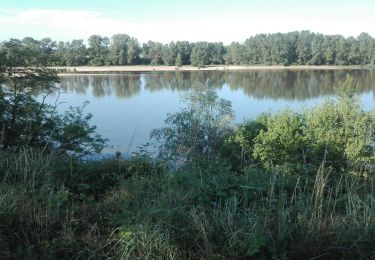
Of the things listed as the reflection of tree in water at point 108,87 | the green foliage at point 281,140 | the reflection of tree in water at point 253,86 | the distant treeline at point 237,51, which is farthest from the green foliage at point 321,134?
the distant treeline at point 237,51

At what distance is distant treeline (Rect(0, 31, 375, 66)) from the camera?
404 feet

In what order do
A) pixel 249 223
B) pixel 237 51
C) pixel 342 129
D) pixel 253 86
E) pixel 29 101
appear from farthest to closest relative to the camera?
pixel 237 51 < pixel 253 86 < pixel 342 129 < pixel 29 101 < pixel 249 223

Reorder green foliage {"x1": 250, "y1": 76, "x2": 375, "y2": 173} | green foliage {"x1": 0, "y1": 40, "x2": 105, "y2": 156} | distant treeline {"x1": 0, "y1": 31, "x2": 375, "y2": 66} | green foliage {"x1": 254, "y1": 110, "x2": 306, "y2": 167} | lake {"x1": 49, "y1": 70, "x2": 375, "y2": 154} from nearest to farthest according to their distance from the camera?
green foliage {"x1": 0, "y1": 40, "x2": 105, "y2": 156} < green foliage {"x1": 254, "y1": 110, "x2": 306, "y2": 167} < green foliage {"x1": 250, "y1": 76, "x2": 375, "y2": 173} < lake {"x1": 49, "y1": 70, "x2": 375, "y2": 154} < distant treeline {"x1": 0, "y1": 31, "x2": 375, "y2": 66}

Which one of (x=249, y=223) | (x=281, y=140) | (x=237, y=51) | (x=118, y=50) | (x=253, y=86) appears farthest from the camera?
(x=237, y=51)

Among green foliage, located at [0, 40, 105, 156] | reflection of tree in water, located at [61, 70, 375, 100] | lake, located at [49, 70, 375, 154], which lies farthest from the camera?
reflection of tree in water, located at [61, 70, 375, 100]

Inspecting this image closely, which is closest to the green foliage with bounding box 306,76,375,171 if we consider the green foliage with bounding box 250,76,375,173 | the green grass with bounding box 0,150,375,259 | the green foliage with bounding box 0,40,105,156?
the green foliage with bounding box 250,76,375,173

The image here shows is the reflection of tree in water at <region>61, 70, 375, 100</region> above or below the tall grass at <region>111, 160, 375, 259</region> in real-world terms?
below

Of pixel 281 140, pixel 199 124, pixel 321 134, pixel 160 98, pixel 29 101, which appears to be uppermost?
pixel 29 101

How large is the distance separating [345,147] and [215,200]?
86.3 ft

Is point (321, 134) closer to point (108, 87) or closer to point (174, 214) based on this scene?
point (174, 214)

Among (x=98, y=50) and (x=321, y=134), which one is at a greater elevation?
(x=98, y=50)

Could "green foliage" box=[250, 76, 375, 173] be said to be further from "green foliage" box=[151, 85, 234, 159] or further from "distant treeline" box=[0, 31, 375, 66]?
"distant treeline" box=[0, 31, 375, 66]

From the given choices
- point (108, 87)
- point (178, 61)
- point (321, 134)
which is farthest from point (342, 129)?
point (178, 61)

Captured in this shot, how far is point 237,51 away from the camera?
142 m
